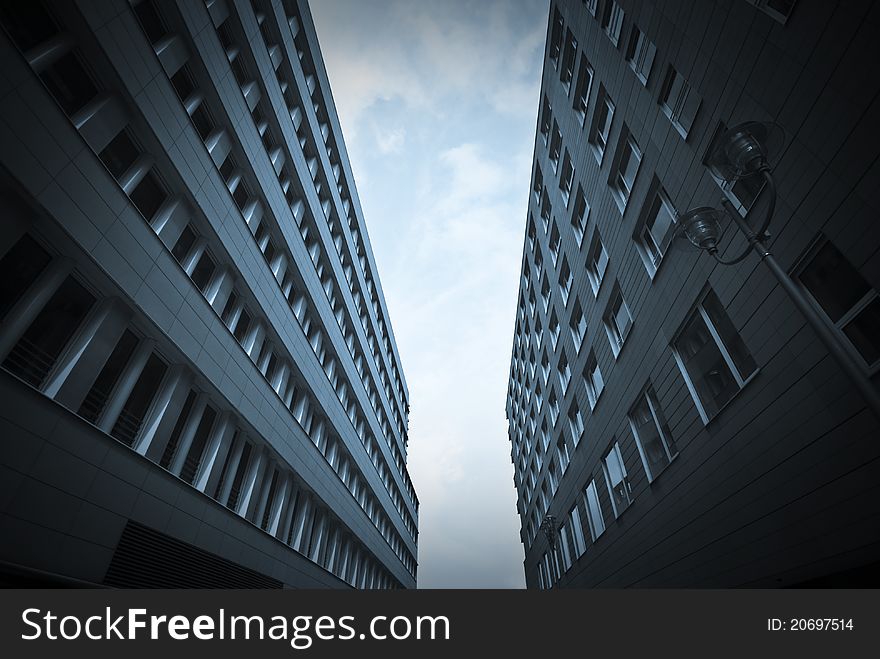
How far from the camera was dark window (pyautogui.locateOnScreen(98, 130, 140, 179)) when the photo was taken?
1046cm

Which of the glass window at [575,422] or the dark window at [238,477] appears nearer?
the dark window at [238,477]

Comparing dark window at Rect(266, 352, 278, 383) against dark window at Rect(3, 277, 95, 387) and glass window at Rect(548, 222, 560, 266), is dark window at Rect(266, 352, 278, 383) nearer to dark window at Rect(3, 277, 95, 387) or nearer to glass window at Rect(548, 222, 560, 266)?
dark window at Rect(3, 277, 95, 387)

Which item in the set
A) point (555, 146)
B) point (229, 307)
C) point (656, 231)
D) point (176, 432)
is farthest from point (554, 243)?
point (176, 432)

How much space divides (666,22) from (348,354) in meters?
24.3

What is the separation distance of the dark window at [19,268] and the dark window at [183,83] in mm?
7714

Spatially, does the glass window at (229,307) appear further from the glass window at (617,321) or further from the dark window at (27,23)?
the glass window at (617,321)

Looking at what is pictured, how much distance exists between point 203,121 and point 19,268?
9.18 metres

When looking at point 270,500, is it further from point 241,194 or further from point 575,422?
point 575,422

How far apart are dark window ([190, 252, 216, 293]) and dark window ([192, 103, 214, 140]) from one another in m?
4.27

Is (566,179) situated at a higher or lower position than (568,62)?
lower

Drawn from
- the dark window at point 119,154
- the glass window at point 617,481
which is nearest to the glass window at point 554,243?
the glass window at point 617,481

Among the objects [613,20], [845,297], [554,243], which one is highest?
[554,243]

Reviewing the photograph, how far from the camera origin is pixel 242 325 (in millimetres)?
16531

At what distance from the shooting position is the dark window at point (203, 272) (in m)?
13.7
